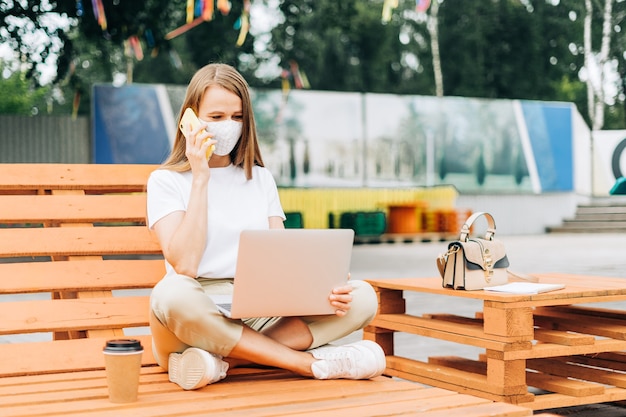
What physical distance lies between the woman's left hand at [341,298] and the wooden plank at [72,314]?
3.13ft

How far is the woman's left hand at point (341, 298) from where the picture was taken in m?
2.93

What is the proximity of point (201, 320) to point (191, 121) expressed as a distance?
25.9 inches

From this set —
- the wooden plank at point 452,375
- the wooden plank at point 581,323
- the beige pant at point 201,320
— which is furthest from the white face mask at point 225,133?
the wooden plank at point 581,323

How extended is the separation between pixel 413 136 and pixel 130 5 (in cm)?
867

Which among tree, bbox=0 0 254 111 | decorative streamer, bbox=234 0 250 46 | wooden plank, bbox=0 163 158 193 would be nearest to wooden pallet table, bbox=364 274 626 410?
wooden plank, bbox=0 163 158 193

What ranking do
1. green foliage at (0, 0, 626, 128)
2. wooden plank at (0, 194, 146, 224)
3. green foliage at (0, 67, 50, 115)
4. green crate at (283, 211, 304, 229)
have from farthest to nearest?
green foliage at (0, 0, 626, 128) → green foliage at (0, 67, 50, 115) → green crate at (283, 211, 304, 229) → wooden plank at (0, 194, 146, 224)

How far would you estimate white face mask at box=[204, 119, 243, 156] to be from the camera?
302 cm

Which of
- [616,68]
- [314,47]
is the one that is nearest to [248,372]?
[314,47]

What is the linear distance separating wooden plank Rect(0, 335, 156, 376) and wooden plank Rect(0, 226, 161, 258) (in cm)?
44

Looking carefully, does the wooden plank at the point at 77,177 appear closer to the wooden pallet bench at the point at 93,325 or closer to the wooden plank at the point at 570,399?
the wooden pallet bench at the point at 93,325

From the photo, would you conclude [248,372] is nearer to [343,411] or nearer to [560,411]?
[343,411]

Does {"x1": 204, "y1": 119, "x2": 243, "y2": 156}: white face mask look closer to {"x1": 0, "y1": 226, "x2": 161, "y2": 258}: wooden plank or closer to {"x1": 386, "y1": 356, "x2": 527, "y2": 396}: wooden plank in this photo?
{"x1": 0, "y1": 226, "x2": 161, "y2": 258}: wooden plank

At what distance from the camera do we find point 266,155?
19.5 meters

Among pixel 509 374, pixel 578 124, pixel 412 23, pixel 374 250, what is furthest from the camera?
pixel 412 23
